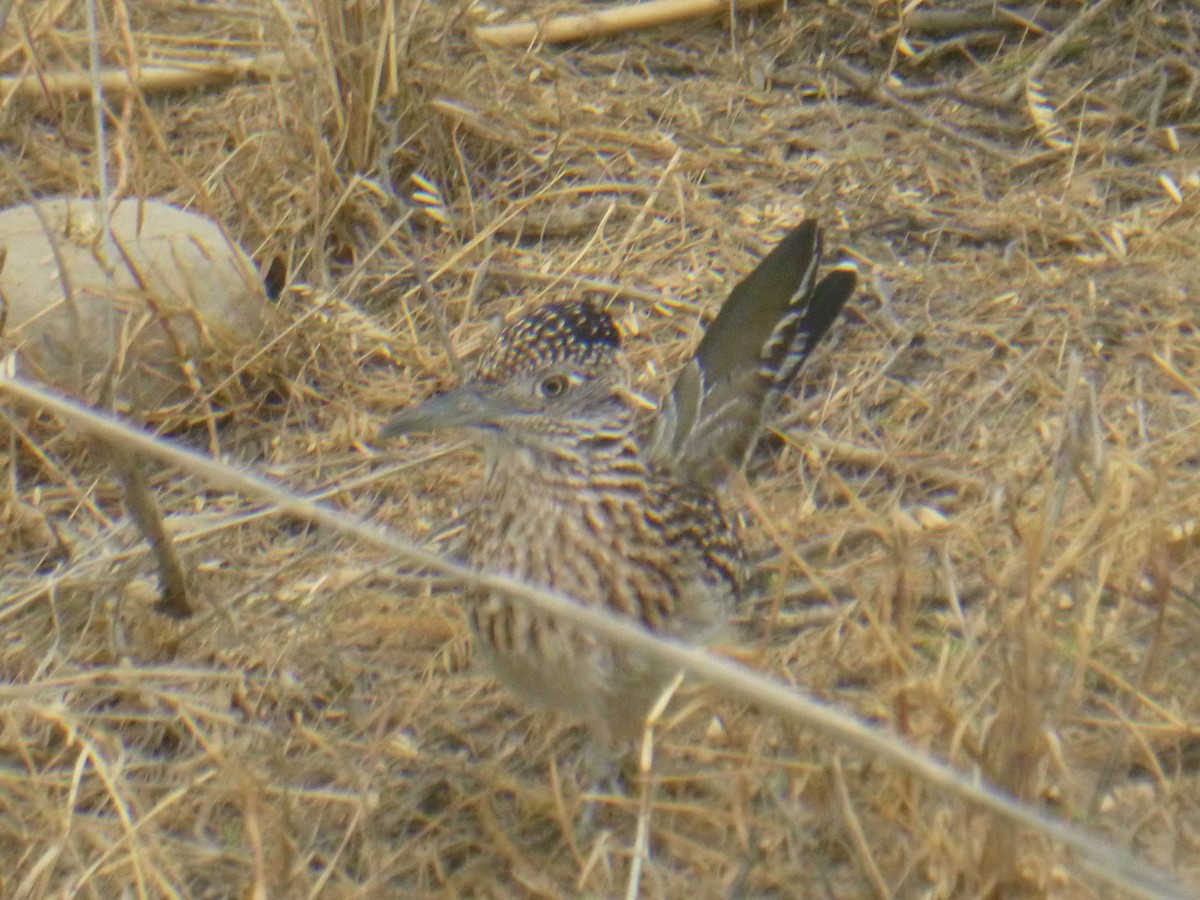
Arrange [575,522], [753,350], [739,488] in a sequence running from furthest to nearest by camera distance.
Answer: [753,350] < [575,522] < [739,488]

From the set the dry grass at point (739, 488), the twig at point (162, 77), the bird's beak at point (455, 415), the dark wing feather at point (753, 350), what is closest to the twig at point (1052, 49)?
the dry grass at point (739, 488)

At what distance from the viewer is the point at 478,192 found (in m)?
4.92

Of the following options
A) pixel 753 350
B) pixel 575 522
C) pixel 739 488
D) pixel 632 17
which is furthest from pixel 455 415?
pixel 632 17

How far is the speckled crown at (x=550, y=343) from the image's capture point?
10.4ft

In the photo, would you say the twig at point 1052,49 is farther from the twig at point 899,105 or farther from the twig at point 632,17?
the twig at point 632,17

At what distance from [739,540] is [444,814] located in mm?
858

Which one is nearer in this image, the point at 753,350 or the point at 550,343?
the point at 550,343

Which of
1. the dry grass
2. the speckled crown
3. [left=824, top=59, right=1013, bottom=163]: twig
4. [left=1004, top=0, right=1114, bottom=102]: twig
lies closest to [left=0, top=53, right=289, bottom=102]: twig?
the dry grass

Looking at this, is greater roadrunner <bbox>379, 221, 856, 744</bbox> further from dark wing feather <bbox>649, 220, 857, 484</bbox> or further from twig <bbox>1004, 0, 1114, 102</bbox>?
twig <bbox>1004, 0, 1114, 102</bbox>

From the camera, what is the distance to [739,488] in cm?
292

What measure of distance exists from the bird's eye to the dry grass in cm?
60

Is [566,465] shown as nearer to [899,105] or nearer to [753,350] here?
[753,350]

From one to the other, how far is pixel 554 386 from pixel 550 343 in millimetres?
80

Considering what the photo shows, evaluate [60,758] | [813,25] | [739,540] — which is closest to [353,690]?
[60,758]
